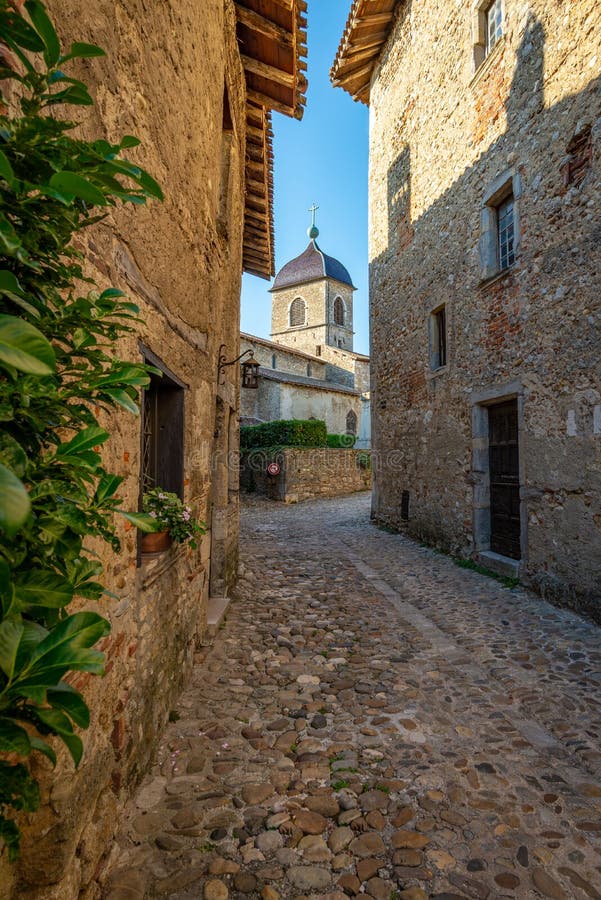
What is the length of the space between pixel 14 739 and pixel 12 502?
490 mm

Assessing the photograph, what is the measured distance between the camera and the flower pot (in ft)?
8.75

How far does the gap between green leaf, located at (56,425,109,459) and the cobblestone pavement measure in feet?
6.13

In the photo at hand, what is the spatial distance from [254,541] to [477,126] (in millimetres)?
8062

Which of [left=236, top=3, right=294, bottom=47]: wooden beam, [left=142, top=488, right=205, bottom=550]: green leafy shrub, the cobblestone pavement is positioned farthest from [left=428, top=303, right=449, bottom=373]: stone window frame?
[left=142, top=488, right=205, bottom=550]: green leafy shrub

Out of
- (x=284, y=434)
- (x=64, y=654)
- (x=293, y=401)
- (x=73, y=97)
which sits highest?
(x=293, y=401)

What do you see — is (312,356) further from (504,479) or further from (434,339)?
(504,479)

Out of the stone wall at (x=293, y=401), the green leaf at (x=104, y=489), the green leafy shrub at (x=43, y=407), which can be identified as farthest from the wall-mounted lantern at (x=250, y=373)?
the stone wall at (x=293, y=401)

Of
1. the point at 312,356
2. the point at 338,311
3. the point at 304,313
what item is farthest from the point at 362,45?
the point at 338,311

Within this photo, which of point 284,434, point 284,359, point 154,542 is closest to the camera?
point 154,542

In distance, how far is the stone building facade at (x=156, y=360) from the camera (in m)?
1.67

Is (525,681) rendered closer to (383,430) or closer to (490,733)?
(490,733)

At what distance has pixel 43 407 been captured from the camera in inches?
37.9

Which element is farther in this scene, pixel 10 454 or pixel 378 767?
pixel 378 767

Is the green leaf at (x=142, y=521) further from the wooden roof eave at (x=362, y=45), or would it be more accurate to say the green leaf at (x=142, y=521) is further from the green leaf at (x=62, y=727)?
the wooden roof eave at (x=362, y=45)
